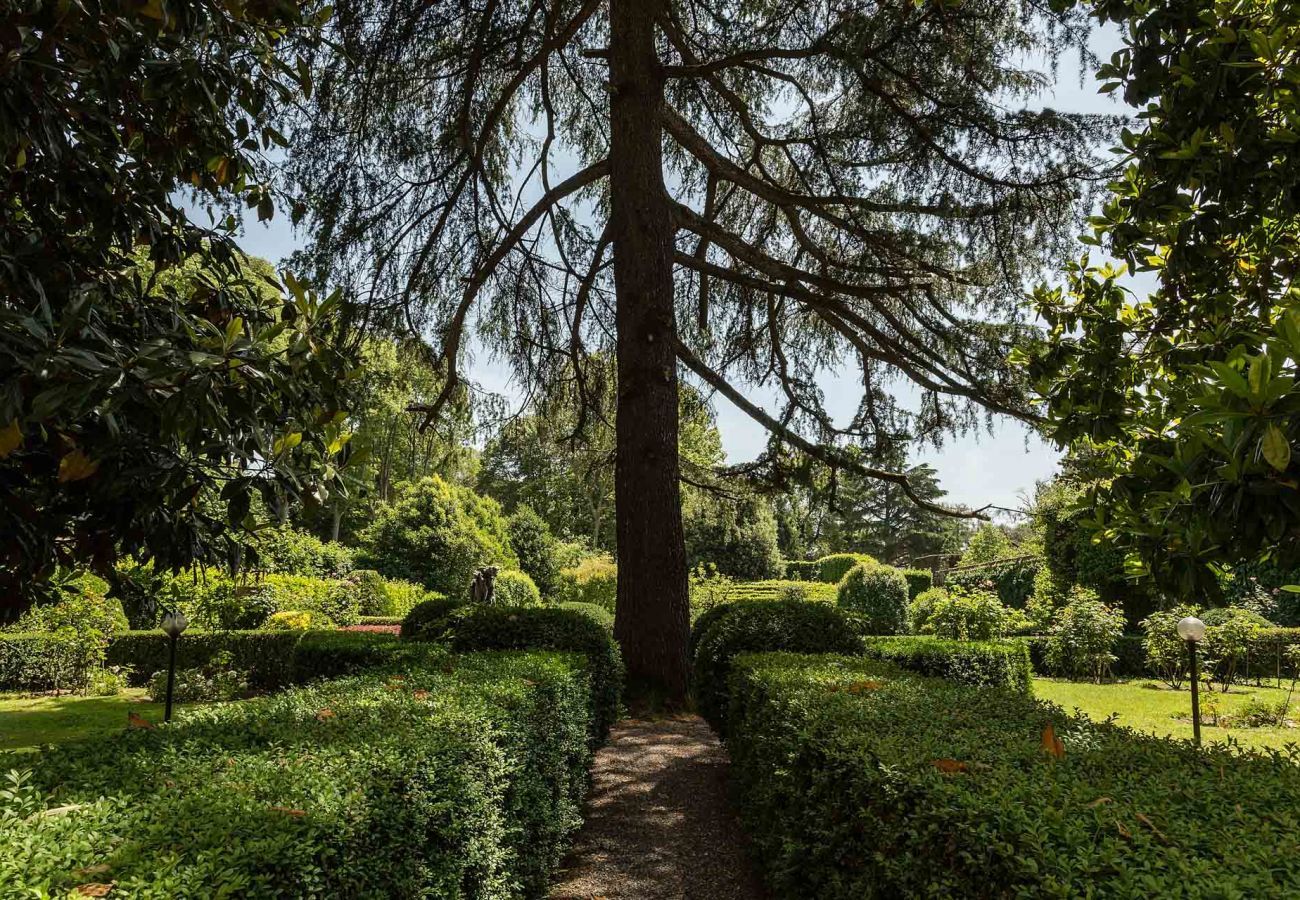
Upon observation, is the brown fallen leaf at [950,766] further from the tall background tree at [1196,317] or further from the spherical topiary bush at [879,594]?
the spherical topiary bush at [879,594]

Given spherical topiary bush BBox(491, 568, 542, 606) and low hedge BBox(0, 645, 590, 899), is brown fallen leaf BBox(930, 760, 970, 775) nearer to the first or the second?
low hedge BBox(0, 645, 590, 899)

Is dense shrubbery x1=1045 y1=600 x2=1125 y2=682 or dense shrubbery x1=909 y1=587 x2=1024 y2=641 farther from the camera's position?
dense shrubbery x1=1045 y1=600 x2=1125 y2=682

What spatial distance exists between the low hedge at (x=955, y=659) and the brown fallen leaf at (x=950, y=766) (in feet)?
16.6

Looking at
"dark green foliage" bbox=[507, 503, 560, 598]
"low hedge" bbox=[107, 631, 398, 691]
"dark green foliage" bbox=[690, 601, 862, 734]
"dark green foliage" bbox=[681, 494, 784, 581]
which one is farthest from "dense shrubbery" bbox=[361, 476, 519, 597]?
"dark green foliage" bbox=[690, 601, 862, 734]

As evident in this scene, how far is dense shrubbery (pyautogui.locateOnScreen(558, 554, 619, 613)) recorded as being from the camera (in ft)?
66.8

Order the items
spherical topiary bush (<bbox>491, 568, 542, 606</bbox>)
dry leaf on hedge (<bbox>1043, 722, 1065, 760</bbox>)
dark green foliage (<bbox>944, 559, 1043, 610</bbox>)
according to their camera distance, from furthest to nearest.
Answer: dark green foliage (<bbox>944, 559, 1043, 610</bbox>), spherical topiary bush (<bbox>491, 568, 542, 606</bbox>), dry leaf on hedge (<bbox>1043, 722, 1065, 760</bbox>)

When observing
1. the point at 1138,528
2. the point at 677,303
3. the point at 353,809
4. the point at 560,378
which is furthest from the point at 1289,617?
the point at 353,809

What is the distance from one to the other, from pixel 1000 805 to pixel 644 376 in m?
6.73

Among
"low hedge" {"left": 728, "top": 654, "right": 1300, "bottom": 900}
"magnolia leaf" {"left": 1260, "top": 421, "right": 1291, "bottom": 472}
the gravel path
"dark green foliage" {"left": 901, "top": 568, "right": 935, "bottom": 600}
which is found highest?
"magnolia leaf" {"left": 1260, "top": 421, "right": 1291, "bottom": 472}

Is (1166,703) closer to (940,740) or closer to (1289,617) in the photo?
(1289,617)

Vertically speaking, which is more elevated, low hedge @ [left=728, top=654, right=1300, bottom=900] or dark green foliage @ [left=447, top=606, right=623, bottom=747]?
low hedge @ [left=728, top=654, right=1300, bottom=900]

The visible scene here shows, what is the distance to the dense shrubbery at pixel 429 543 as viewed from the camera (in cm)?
1922

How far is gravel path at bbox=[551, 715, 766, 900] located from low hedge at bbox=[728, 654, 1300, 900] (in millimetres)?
653

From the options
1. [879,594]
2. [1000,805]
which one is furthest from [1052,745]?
[879,594]
